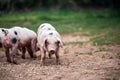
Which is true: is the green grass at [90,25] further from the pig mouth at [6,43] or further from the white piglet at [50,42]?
the pig mouth at [6,43]

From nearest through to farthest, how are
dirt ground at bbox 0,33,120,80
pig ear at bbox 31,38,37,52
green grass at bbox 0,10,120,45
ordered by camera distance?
dirt ground at bbox 0,33,120,80 < pig ear at bbox 31,38,37,52 < green grass at bbox 0,10,120,45

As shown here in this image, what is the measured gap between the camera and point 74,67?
9.42 meters

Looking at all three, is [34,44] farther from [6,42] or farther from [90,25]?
[90,25]

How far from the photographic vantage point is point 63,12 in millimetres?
26031

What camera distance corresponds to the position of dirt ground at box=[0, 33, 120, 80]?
838cm

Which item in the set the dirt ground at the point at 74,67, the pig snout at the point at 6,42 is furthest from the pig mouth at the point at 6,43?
the dirt ground at the point at 74,67

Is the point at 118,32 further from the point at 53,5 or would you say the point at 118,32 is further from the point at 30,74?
the point at 53,5

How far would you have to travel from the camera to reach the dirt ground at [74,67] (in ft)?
27.5

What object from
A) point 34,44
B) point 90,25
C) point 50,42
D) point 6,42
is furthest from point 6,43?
point 90,25

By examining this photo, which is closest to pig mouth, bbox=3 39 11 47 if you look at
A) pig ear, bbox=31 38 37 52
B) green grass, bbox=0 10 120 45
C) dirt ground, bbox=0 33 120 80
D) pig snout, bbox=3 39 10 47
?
pig snout, bbox=3 39 10 47

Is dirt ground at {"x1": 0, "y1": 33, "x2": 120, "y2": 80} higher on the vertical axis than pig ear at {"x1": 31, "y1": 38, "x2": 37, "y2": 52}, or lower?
lower

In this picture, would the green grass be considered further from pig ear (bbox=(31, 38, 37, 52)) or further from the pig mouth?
the pig mouth

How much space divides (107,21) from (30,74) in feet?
42.8

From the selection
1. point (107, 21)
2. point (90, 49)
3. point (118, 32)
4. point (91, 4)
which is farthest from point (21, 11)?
point (90, 49)
